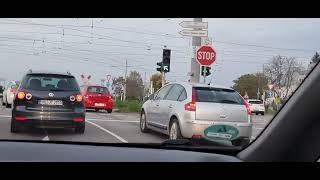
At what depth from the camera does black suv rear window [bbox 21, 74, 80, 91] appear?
30.6 feet

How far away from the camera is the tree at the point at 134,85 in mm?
4263

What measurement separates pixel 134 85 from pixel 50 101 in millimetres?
5331

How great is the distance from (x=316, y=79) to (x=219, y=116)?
4708 millimetres

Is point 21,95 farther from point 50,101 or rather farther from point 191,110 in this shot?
point 191,110

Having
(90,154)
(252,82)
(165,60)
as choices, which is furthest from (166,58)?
(90,154)

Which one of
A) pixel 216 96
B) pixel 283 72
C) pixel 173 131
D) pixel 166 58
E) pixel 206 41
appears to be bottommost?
pixel 173 131

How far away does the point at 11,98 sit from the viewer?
975cm

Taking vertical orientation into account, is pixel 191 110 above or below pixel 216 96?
below

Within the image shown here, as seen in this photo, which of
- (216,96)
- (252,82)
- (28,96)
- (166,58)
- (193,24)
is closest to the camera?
(193,24)

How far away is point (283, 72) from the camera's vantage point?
11.5 ft

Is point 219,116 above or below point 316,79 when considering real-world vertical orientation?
below

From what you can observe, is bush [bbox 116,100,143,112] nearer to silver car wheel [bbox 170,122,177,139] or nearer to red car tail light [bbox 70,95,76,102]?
silver car wheel [bbox 170,122,177,139]
